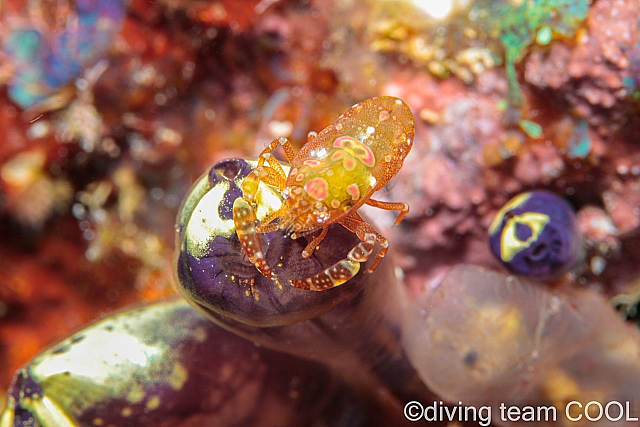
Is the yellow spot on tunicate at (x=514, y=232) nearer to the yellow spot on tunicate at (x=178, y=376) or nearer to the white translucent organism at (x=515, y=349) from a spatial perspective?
the white translucent organism at (x=515, y=349)

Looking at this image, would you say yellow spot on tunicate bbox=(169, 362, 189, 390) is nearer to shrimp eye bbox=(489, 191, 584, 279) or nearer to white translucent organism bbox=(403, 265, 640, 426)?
white translucent organism bbox=(403, 265, 640, 426)

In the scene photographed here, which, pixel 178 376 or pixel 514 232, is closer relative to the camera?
pixel 178 376

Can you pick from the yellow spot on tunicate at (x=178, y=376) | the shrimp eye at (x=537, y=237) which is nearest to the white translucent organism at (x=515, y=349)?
the shrimp eye at (x=537, y=237)

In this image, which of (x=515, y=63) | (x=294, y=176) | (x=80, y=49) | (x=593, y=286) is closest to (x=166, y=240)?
(x=80, y=49)

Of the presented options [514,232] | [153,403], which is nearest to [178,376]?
[153,403]

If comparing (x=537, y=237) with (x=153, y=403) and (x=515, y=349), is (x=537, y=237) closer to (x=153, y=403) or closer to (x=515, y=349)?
(x=515, y=349)

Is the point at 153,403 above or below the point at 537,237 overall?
above
